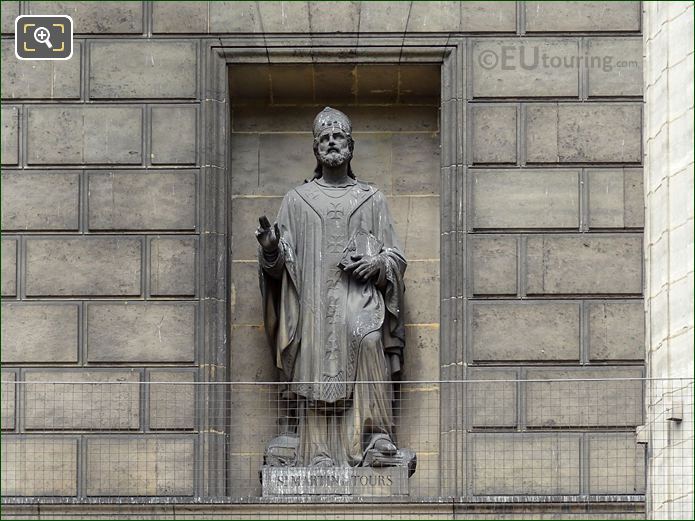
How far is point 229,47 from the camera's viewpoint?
69.1ft

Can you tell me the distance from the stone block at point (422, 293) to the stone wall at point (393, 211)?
22 mm

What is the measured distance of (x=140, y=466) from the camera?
20016 millimetres

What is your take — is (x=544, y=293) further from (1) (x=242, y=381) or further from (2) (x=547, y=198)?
(1) (x=242, y=381)

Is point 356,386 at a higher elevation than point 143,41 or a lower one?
lower

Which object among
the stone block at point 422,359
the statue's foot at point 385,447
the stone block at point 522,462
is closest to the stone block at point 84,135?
the stone block at point 422,359

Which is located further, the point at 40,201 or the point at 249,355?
the point at 249,355

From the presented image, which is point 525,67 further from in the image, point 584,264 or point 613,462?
point 613,462

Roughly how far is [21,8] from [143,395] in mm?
3994

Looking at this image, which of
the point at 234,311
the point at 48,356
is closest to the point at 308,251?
the point at 234,311

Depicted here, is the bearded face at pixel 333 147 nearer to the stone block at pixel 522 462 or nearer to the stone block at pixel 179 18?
the stone block at pixel 179 18

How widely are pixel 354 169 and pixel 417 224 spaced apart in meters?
0.83

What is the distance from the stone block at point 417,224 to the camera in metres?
21.4

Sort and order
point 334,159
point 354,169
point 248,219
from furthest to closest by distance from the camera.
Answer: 1. point 354,169
2. point 248,219
3. point 334,159

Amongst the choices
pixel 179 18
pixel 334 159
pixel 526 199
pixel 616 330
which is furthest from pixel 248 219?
pixel 616 330
